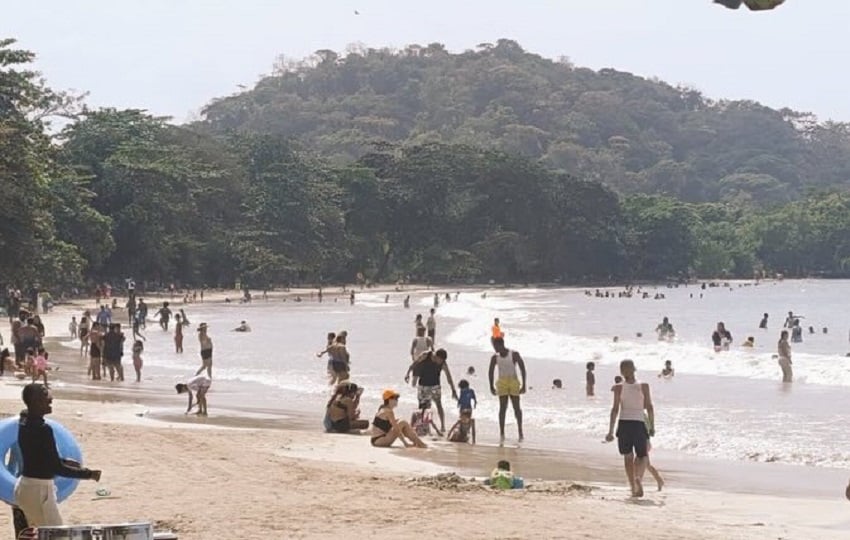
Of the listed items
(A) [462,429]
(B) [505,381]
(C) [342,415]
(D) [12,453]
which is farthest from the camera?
(B) [505,381]

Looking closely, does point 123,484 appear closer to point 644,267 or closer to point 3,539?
point 3,539

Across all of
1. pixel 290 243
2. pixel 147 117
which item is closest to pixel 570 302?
pixel 290 243

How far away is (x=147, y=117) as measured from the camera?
265 ft

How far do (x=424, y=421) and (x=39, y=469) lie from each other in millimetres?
9285

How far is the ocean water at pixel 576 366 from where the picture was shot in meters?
17.0

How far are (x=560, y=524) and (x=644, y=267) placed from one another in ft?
374

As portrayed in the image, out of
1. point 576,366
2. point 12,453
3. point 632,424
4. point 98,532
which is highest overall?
point 12,453

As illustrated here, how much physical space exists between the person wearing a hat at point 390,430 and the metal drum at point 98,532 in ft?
28.2

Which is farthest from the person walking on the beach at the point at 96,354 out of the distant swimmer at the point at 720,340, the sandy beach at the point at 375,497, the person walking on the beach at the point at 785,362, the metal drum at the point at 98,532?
the metal drum at the point at 98,532

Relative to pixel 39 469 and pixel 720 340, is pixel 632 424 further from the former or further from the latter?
pixel 720 340

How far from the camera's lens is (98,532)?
549cm

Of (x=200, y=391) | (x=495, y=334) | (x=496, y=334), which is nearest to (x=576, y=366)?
(x=495, y=334)

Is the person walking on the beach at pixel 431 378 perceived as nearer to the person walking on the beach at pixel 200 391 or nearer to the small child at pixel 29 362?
the person walking on the beach at pixel 200 391

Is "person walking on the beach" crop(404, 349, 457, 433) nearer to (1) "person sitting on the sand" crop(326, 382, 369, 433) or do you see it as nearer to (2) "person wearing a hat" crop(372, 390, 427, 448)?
(1) "person sitting on the sand" crop(326, 382, 369, 433)
